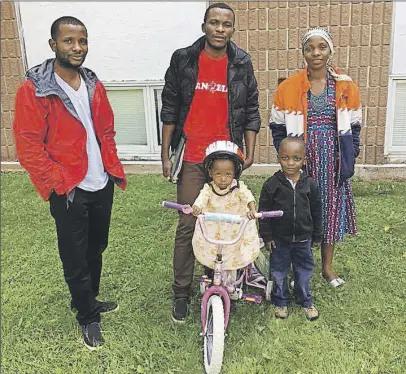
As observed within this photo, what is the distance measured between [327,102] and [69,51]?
170cm

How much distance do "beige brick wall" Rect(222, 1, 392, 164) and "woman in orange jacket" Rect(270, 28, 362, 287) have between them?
2.72 m

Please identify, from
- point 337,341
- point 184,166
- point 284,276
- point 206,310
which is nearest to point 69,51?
point 184,166

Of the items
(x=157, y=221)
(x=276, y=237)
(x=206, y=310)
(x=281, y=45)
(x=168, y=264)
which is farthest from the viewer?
(x=281, y=45)

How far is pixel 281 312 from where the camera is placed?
3422 millimetres

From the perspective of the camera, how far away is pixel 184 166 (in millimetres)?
3391

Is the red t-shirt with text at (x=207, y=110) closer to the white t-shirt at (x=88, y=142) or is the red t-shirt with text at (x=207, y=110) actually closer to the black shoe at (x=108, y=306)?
the white t-shirt at (x=88, y=142)

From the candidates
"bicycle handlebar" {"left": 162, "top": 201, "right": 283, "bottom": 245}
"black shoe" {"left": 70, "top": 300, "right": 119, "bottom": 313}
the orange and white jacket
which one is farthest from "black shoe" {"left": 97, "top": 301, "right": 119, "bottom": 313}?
the orange and white jacket

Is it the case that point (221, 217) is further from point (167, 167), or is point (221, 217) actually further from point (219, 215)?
point (167, 167)

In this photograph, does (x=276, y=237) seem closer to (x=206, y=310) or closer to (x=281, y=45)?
(x=206, y=310)

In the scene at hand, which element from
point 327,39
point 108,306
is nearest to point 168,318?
point 108,306

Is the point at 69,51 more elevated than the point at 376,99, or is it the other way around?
the point at 69,51

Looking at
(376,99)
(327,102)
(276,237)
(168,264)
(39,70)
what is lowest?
(168,264)

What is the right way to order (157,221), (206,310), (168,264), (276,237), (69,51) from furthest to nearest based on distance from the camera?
(157,221), (168,264), (276,237), (206,310), (69,51)

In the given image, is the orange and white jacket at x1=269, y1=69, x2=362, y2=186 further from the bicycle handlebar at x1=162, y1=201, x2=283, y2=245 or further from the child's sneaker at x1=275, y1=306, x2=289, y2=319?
the child's sneaker at x1=275, y1=306, x2=289, y2=319
